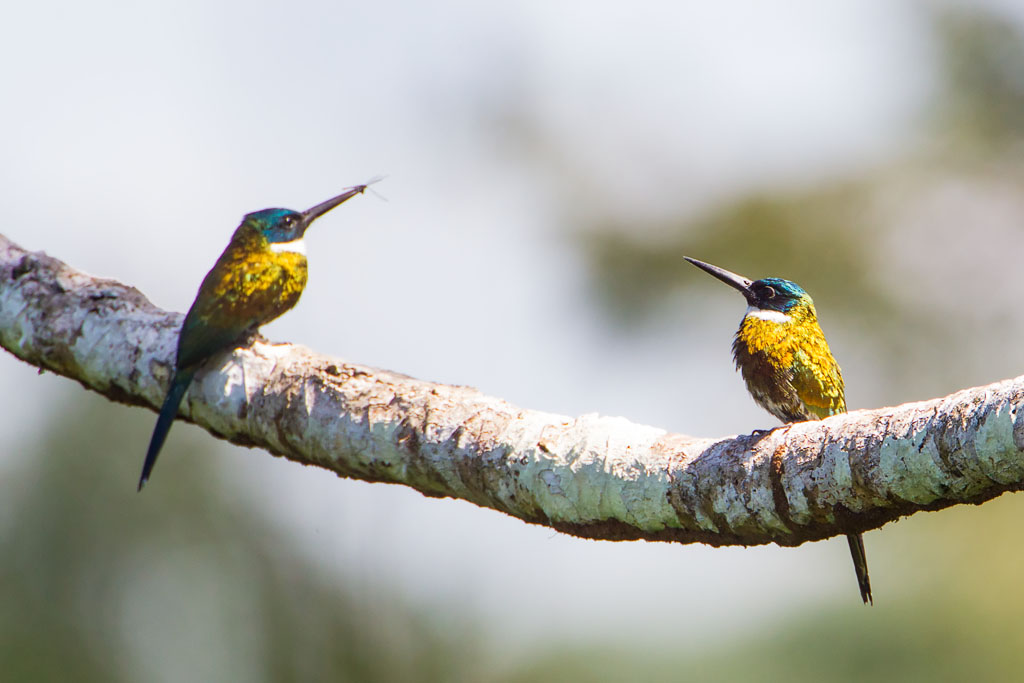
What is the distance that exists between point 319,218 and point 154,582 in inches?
235

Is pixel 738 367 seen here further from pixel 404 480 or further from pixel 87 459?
pixel 87 459

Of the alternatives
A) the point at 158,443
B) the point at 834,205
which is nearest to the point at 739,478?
the point at 158,443

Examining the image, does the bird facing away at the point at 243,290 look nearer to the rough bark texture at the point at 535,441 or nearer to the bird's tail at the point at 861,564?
the rough bark texture at the point at 535,441

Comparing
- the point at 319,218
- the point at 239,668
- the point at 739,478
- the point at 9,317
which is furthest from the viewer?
the point at 239,668

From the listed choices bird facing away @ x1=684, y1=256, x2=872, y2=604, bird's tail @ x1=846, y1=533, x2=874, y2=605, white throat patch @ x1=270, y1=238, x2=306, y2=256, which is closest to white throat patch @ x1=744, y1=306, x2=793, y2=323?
bird facing away @ x1=684, y1=256, x2=872, y2=604

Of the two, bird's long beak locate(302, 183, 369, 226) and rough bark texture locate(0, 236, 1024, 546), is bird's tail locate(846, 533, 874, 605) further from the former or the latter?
bird's long beak locate(302, 183, 369, 226)

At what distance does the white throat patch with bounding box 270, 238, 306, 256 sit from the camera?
15.6 ft

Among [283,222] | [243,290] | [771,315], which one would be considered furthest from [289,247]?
[771,315]

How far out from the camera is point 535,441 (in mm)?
2885

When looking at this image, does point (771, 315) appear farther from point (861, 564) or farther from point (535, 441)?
point (535, 441)

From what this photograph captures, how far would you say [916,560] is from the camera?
11312 millimetres

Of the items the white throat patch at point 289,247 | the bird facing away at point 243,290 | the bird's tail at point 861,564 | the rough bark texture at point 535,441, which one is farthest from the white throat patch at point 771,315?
the white throat patch at point 289,247

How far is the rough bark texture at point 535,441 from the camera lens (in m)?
2.23

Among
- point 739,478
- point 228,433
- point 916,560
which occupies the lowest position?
point 916,560
